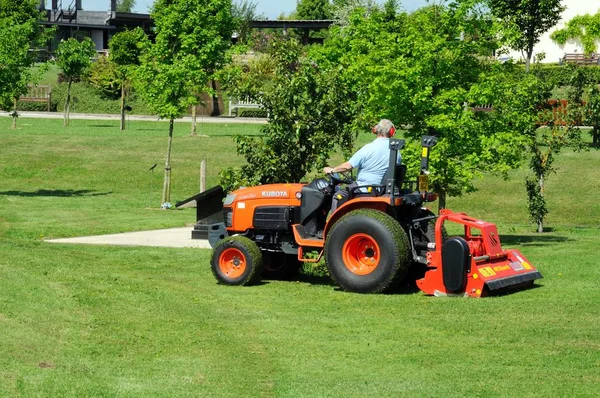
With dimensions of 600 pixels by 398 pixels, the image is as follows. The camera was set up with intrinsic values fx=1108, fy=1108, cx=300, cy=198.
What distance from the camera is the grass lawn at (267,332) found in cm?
954

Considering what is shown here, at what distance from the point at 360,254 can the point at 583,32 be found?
6412cm

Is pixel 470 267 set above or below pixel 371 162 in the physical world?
below

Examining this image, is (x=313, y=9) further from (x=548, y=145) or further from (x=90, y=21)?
(x=548, y=145)

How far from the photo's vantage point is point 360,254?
46.6 ft

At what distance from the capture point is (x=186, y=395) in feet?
30.1

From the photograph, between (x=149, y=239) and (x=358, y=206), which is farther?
(x=149, y=239)

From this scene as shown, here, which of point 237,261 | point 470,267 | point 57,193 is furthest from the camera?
point 57,193

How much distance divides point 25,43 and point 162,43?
5134 mm

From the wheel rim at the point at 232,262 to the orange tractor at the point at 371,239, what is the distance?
0.01m

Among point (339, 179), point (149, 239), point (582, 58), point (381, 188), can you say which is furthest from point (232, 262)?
point (582, 58)

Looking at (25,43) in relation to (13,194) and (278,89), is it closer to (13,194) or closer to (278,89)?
(13,194)

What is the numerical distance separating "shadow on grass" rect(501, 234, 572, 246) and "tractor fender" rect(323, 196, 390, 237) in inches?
319

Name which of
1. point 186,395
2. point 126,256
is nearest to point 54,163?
point 126,256

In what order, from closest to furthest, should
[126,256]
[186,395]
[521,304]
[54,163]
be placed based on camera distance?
1. [186,395]
2. [521,304]
3. [126,256]
4. [54,163]
